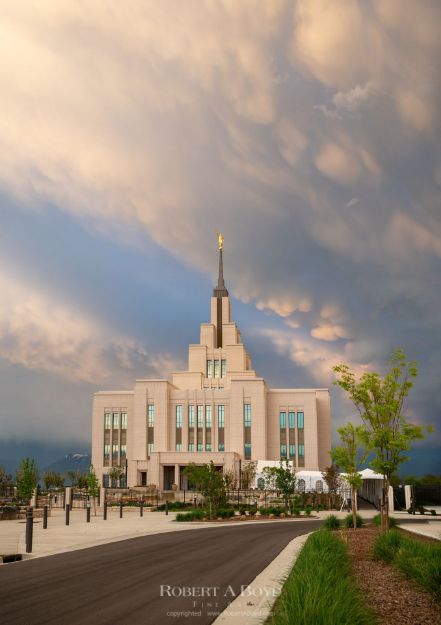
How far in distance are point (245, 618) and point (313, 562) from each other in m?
2.82

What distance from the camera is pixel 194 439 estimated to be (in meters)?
102

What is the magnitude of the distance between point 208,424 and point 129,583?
3579 inches

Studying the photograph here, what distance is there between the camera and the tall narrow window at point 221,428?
101m

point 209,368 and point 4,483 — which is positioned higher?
point 209,368

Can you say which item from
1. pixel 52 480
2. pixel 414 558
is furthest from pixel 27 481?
pixel 52 480

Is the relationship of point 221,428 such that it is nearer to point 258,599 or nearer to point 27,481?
point 27,481

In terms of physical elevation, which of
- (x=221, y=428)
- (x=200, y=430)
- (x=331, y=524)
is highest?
(x=221, y=428)

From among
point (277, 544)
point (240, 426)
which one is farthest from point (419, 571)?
point (240, 426)

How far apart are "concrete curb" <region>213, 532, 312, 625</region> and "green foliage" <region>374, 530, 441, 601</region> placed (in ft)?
7.57

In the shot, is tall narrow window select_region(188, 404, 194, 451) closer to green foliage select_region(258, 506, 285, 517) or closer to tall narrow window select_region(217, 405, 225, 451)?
tall narrow window select_region(217, 405, 225, 451)

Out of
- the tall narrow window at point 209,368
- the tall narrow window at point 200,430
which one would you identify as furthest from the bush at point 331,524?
the tall narrow window at point 209,368

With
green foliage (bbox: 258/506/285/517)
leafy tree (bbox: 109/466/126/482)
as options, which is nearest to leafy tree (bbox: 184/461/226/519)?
green foliage (bbox: 258/506/285/517)

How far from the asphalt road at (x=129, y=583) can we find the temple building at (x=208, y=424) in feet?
257

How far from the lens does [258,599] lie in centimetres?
1052
